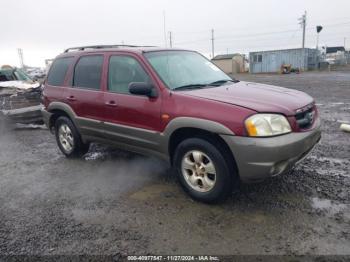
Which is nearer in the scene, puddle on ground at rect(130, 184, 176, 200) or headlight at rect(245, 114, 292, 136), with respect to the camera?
headlight at rect(245, 114, 292, 136)

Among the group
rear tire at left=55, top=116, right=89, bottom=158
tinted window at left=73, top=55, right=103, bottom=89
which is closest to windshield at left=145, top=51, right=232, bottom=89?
tinted window at left=73, top=55, right=103, bottom=89

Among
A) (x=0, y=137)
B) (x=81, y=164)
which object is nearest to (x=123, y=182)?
(x=81, y=164)

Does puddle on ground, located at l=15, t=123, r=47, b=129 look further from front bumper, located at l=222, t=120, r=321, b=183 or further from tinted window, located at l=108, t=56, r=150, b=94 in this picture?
front bumper, located at l=222, t=120, r=321, b=183

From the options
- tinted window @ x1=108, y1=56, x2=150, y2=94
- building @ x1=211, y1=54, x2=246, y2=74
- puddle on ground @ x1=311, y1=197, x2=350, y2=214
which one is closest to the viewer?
puddle on ground @ x1=311, y1=197, x2=350, y2=214

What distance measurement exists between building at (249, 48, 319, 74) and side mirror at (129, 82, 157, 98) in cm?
3805

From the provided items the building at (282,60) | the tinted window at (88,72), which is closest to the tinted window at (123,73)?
the tinted window at (88,72)

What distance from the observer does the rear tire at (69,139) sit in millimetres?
5774

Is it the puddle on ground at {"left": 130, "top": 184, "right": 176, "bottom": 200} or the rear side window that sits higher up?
the rear side window

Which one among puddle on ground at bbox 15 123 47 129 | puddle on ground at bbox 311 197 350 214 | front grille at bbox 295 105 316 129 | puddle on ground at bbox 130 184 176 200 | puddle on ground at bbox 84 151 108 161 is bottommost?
puddle on ground at bbox 15 123 47 129

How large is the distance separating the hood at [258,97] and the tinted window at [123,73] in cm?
81

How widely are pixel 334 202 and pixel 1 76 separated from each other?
1444cm

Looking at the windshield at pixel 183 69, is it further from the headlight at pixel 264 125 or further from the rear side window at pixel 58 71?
the rear side window at pixel 58 71

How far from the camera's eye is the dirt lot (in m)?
3.17

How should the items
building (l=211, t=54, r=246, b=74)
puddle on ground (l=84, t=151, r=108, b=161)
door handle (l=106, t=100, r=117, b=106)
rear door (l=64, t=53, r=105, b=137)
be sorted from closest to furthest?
door handle (l=106, t=100, r=117, b=106), rear door (l=64, t=53, r=105, b=137), puddle on ground (l=84, t=151, r=108, b=161), building (l=211, t=54, r=246, b=74)
